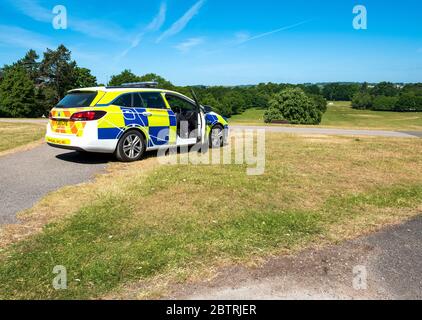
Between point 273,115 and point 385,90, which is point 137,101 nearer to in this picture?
point 273,115

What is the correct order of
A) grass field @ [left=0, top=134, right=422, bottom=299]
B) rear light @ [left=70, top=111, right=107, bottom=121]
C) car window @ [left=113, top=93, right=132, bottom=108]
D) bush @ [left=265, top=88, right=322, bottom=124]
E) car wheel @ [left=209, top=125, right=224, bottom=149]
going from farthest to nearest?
1. bush @ [left=265, top=88, right=322, bottom=124]
2. car wheel @ [left=209, top=125, right=224, bottom=149]
3. car window @ [left=113, top=93, right=132, bottom=108]
4. rear light @ [left=70, top=111, right=107, bottom=121]
5. grass field @ [left=0, top=134, right=422, bottom=299]

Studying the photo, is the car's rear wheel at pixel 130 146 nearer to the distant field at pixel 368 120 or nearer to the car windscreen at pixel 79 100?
the car windscreen at pixel 79 100

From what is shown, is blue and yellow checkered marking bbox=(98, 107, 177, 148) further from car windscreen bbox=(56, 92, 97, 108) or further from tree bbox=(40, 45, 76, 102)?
tree bbox=(40, 45, 76, 102)

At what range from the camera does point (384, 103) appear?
9769 cm

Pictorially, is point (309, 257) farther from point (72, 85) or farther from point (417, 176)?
point (72, 85)

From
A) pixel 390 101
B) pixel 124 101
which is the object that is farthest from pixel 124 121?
pixel 390 101

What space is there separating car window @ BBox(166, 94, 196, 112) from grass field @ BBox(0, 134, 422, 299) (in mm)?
2113

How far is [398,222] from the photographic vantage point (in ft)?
14.5

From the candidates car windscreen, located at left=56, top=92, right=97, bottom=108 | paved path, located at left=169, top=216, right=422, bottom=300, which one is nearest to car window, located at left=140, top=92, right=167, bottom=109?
car windscreen, located at left=56, top=92, right=97, bottom=108

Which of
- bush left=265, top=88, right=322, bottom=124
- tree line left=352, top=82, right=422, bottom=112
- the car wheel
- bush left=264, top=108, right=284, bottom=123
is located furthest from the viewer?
tree line left=352, top=82, right=422, bottom=112

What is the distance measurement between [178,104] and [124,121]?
2.07 metres

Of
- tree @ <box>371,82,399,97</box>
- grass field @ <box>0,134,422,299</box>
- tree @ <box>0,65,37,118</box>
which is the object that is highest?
tree @ <box>371,82,399,97</box>

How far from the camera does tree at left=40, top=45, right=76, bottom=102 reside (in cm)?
5831

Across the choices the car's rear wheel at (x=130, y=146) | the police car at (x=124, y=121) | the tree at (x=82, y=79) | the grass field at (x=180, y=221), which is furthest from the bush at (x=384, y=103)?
the car's rear wheel at (x=130, y=146)
